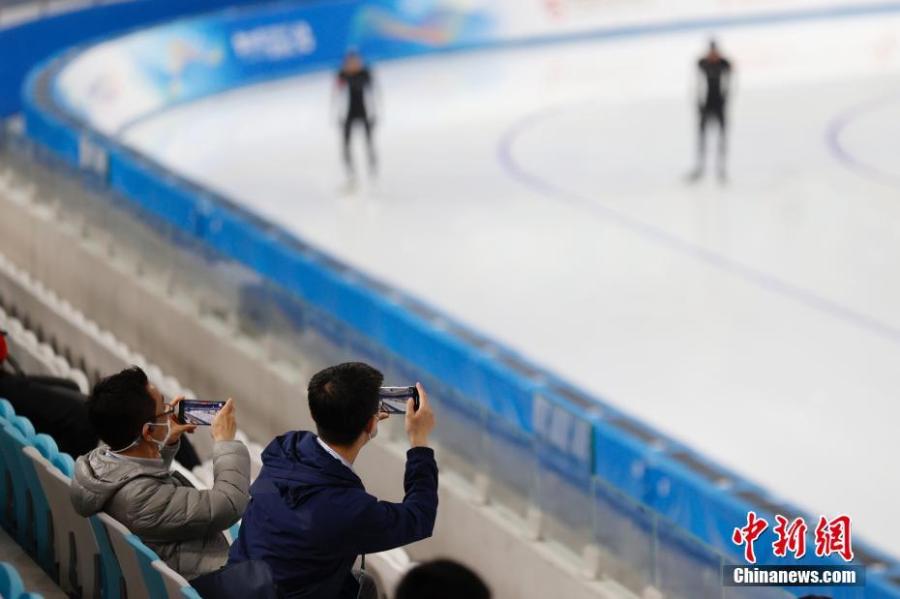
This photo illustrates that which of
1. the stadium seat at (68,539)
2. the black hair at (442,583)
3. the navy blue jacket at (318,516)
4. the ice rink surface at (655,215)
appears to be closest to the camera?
the black hair at (442,583)

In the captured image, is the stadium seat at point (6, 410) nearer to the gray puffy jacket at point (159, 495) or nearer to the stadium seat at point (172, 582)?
the gray puffy jacket at point (159, 495)

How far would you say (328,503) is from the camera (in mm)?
3658

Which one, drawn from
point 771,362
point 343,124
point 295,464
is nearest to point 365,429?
point 295,464

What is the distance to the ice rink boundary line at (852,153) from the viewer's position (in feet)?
45.8

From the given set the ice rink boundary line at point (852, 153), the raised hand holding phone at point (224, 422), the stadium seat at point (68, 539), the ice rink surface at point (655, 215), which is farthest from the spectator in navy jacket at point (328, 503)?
the ice rink boundary line at point (852, 153)

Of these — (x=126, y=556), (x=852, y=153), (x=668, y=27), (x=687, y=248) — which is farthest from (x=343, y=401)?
(x=668, y=27)

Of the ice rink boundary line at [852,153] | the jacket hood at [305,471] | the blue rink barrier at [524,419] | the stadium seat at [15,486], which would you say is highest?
the jacket hood at [305,471]

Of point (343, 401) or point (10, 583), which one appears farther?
point (10, 583)

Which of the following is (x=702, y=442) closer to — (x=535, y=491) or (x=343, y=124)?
(x=535, y=491)

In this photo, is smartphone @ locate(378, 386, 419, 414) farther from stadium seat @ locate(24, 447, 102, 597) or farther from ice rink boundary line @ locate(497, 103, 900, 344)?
ice rink boundary line @ locate(497, 103, 900, 344)

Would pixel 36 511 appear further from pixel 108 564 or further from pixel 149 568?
pixel 149 568

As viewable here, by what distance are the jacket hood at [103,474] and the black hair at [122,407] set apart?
0.05 metres

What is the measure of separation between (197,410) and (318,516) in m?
0.66

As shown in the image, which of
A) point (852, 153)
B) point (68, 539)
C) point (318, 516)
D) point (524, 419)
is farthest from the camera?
point (852, 153)
